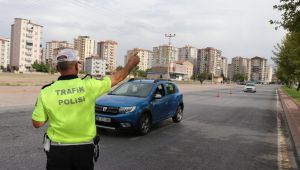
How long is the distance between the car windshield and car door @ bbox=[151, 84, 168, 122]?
0.28 meters

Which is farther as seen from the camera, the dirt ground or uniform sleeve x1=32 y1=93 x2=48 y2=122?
the dirt ground

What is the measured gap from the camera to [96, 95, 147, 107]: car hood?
971 cm

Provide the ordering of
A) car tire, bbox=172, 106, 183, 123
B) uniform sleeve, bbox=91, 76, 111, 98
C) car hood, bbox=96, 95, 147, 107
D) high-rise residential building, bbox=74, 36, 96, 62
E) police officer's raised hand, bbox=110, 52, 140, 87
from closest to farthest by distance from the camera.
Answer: uniform sleeve, bbox=91, 76, 111, 98 → police officer's raised hand, bbox=110, 52, 140, 87 → car hood, bbox=96, 95, 147, 107 → car tire, bbox=172, 106, 183, 123 → high-rise residential building, bbox=74, 36, 96, 62

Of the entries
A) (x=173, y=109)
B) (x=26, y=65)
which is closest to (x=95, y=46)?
(x=26, y=65)

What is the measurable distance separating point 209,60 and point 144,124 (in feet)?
553

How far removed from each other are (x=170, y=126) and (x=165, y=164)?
5293 millimetres

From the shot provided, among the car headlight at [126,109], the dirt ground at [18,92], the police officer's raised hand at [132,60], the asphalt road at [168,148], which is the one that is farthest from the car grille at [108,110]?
the dirt ground at [18,92]

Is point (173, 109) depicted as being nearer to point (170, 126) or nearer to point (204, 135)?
point (170, 126)

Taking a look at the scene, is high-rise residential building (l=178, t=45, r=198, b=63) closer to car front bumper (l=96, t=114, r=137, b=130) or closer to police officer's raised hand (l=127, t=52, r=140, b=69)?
car front bumper (l=96, t=114, r=137, b=130)

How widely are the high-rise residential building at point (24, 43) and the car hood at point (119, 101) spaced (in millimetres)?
126335

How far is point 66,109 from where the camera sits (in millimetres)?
3158

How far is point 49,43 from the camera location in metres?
182

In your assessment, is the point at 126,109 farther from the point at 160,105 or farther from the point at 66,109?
the point at 66,109

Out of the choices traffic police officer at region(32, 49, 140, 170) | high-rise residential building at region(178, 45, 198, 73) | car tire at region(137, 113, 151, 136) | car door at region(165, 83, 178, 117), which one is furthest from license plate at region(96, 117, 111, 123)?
high-rise residential building at region(178, 45, 198, 73)
